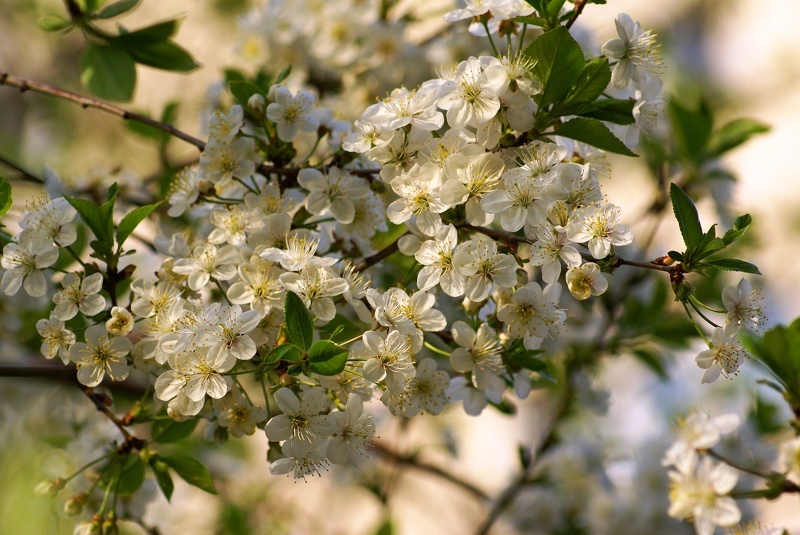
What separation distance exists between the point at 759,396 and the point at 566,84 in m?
1.00

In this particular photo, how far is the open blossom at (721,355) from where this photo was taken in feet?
2.97

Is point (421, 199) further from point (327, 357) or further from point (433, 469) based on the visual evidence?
point (433, 469)

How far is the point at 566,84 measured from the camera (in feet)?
2.92

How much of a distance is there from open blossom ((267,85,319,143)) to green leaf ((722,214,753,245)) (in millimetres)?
554

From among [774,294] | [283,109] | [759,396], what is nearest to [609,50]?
[283,109]

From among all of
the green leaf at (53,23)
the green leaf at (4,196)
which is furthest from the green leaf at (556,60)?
the green leaf at (53,23)

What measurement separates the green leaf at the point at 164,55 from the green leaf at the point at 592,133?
72 cm

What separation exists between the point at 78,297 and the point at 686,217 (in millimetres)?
736

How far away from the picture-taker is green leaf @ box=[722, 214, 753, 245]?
2.72 feet

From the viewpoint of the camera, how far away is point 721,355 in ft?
2.98

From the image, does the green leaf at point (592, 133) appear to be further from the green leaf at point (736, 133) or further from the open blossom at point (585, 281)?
the green leaf at point (736, 133)

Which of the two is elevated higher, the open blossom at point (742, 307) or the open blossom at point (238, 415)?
the open blossom at point (742, 307)

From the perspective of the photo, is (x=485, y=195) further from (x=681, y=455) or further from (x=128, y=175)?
(x=128, y=175)

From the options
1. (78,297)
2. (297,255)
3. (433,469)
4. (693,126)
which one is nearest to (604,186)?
(693,126)
